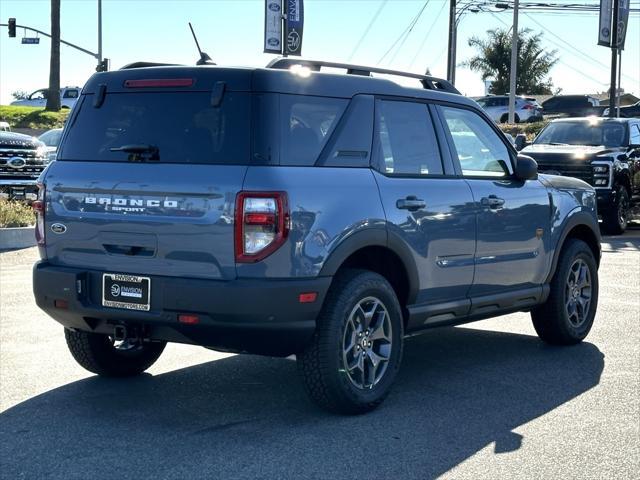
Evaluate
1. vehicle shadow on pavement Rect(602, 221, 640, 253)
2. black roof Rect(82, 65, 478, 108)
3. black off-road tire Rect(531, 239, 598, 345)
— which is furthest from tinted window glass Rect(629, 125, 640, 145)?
black roof Rect(82, 65, 478, 108)

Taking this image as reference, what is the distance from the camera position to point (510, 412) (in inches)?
239

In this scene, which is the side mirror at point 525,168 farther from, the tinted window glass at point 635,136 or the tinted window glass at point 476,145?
A: the tinted window glass at point 635,136

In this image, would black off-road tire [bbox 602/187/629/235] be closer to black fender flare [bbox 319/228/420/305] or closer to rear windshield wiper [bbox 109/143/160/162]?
black fender flare [bbox 319/228/420/305]

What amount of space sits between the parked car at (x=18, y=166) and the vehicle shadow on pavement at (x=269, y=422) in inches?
458

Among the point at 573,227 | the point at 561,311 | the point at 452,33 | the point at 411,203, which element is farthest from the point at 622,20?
the point at 411,203

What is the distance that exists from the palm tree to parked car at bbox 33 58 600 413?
4281cm

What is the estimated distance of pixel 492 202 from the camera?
702 centimetres

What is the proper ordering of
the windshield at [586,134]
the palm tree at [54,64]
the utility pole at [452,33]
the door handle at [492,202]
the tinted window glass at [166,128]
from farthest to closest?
the palm tree at [54,64] < the utility pole at [452,33] < the windshield at [586,134] < the door handle at [492,202] < the tinted window glass at [166,128]

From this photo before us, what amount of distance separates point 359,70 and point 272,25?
15.1m

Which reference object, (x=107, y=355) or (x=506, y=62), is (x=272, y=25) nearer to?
(x=107, y=355)

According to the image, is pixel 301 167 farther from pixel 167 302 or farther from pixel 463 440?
pixel 463 440

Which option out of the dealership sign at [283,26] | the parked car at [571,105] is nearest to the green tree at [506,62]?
the parked car at [571,105]

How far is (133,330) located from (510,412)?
88.6 inches

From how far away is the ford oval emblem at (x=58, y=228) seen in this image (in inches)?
233
